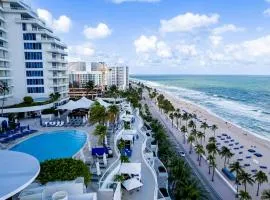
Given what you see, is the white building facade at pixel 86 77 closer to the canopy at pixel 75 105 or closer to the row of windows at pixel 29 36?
the row of windows at pixel 29 36

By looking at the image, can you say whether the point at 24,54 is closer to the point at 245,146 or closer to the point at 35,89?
the point at 35,89

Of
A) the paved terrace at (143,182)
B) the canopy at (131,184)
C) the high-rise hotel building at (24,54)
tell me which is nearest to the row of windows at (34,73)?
the high-rise hotel building at (24,54)

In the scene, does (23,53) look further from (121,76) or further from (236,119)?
(121,76)

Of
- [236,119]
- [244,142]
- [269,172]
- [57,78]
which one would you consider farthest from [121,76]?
[269,172]

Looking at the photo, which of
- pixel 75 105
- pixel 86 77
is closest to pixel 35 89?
pixel 75 105

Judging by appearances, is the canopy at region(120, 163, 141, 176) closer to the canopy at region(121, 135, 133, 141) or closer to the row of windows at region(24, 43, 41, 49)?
the canopy at region(121, 135, 133, 141)

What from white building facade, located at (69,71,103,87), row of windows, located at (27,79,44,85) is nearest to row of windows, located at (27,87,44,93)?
row of windows, located at (27,79,44,85)
